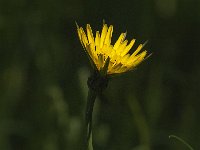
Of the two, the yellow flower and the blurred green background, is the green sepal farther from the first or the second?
the blurred green background

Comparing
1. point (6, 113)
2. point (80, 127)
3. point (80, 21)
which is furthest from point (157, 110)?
point (80, 21)

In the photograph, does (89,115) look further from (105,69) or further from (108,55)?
(108,55)

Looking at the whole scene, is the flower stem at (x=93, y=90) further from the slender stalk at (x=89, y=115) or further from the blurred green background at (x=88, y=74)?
the blurred green background at (x=88, y=74)

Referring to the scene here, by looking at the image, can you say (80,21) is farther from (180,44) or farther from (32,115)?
(32,115)

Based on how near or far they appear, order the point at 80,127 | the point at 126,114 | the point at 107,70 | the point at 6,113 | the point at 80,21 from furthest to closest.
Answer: the point at 80,21 < the point at 126,114 < the point at 6,113 < the point at 80,127 < the point at 107,70

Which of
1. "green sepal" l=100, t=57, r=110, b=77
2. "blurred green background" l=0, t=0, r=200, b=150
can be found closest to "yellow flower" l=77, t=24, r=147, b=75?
"green sepal" l=100, t=57, r=110, b=77

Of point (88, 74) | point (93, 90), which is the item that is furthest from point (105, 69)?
point (88, 74)

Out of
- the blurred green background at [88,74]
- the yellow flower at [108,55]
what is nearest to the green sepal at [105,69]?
the yellow flower at [108,55]

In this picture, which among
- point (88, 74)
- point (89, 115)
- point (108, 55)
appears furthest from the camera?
point (88, 74)
